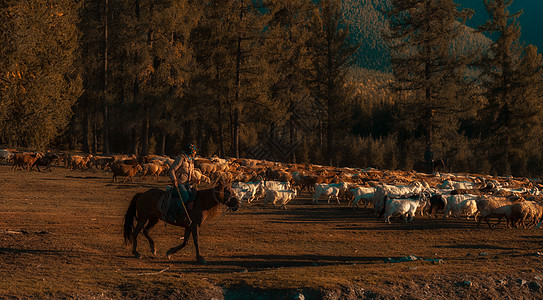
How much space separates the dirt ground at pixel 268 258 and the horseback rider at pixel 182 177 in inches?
40.3

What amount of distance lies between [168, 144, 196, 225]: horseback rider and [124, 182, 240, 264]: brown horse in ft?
0.69

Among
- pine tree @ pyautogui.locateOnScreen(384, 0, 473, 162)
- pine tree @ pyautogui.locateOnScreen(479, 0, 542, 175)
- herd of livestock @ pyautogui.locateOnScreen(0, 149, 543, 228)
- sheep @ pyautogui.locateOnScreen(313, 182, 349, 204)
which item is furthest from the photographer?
pine tree @ pyautogui.locateOnScreen(479, 0, 542, 175)

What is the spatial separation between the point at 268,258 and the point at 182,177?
2760mm

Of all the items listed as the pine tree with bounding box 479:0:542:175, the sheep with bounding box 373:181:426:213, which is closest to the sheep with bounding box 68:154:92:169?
the sheep with bounding box 373:181:426:213

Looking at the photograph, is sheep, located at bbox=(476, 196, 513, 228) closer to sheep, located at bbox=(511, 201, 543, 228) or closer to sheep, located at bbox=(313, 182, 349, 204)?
sheep, located at bbox=(511, 201, 543, 228)

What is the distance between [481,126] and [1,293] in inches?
2071

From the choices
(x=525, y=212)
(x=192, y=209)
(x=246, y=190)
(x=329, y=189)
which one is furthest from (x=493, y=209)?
(x=192, y=209)

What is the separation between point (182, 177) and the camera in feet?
36.8

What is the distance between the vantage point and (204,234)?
47.0 feet

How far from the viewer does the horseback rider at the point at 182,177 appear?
10.7 m

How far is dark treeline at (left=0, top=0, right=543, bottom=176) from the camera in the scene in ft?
135

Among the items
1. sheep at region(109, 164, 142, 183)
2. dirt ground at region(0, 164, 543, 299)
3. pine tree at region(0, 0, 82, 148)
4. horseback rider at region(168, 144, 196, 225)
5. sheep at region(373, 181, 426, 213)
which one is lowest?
dirt ground at region(0, 164, 543, 299)

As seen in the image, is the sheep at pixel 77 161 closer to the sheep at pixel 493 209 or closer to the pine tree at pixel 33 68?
the pine tree at pixel 33 68

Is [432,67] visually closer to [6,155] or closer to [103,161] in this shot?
[103,161]
